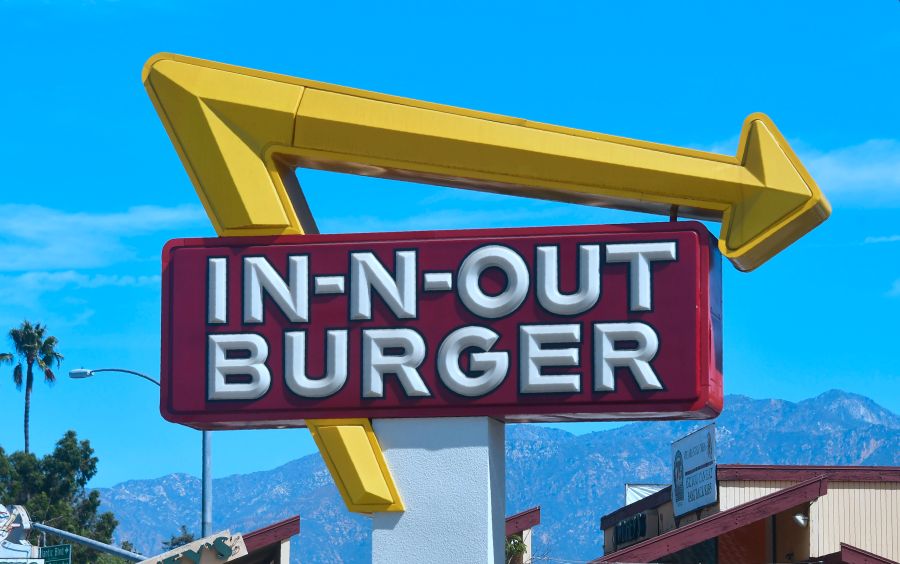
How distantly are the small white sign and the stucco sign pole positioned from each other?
49.6ft

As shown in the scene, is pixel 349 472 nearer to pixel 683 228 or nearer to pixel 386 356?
pixel 386 356

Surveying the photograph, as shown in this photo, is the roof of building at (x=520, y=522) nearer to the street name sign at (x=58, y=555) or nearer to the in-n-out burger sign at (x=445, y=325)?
the street name sign at (x=58, y=555)

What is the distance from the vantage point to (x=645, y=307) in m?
18.0

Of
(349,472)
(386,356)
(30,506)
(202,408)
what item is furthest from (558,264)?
(30,506)

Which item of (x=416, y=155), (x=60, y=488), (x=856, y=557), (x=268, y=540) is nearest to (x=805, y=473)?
(x=856, y=557)

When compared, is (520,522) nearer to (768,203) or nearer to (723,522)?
(723,522)

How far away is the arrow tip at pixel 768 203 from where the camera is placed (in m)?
17.9

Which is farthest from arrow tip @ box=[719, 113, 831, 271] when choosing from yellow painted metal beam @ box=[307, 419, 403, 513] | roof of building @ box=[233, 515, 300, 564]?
roof of building @ box=[233, 515, 300, 564]

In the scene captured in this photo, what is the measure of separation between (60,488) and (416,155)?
7449cm

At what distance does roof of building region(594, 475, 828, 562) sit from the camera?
29.6m

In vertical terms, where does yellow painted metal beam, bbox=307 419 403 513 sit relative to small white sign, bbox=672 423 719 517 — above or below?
below

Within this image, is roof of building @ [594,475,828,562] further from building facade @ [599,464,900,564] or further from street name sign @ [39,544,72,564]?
street name sign @ [39,544,72,564]

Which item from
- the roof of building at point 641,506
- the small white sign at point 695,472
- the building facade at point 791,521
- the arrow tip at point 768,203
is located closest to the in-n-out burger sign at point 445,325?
the arrow tip at point 768,203

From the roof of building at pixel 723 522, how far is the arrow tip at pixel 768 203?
12.4 metres
